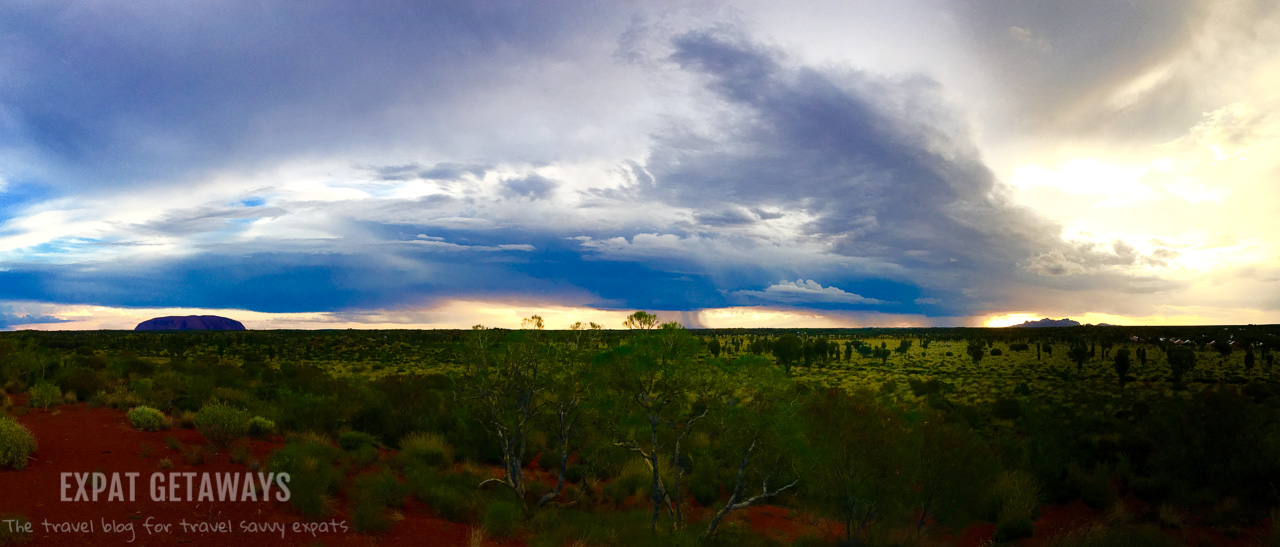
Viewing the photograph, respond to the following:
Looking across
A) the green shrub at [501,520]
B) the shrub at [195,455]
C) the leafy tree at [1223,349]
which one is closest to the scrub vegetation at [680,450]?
the green shrub at [501,520]

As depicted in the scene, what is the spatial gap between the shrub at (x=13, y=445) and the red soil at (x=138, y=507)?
0.25 meters

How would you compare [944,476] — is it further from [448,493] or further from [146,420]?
[146,420]

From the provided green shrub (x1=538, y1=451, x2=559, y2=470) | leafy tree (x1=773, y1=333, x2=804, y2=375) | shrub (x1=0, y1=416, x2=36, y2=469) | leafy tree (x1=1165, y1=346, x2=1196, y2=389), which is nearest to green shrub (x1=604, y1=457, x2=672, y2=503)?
green shrub (x1=538, y1=451, x2=559, y2=470)

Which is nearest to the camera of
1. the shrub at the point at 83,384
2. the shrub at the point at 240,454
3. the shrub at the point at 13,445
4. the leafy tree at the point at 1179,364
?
the shrub at the point at 13,445

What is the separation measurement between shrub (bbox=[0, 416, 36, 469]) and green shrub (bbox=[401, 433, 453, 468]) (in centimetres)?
1066

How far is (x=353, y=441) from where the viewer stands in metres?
23.8

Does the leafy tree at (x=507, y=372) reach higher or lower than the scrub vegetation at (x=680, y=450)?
higher

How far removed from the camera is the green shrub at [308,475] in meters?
15.9

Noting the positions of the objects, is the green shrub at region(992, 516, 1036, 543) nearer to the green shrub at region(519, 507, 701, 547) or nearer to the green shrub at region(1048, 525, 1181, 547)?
the green shrub at region(1048, 525, 1181, 547)

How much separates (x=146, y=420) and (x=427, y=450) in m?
9.22

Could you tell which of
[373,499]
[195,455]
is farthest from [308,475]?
[195,455]

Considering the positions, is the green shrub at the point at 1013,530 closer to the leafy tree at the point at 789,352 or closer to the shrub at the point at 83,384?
the shrub at the point at 83,384

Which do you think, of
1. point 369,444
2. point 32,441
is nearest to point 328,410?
point 369,444

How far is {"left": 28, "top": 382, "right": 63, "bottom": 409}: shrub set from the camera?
861 inches
